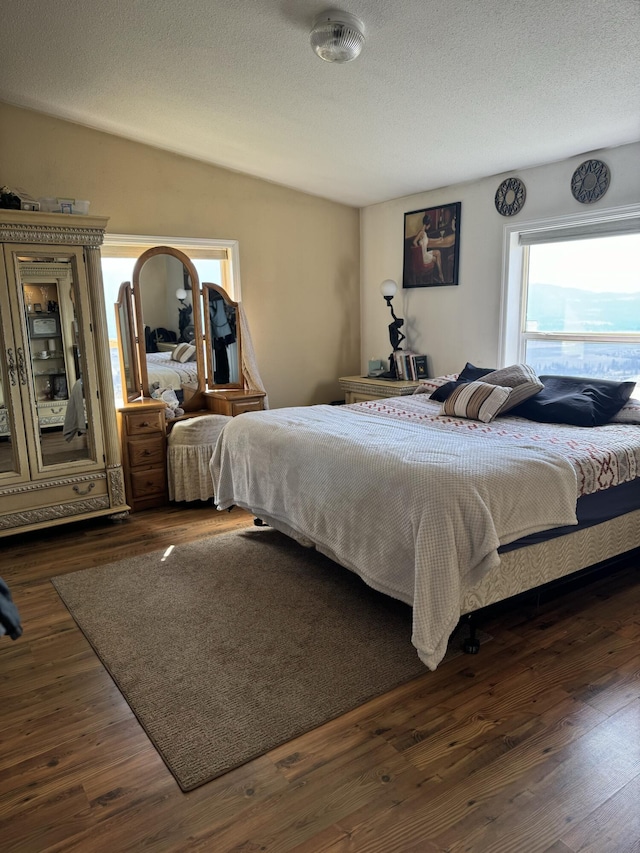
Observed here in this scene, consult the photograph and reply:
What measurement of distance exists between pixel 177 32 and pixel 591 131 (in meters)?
2.21

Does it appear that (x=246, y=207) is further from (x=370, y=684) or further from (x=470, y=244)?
(x=370, y=684)

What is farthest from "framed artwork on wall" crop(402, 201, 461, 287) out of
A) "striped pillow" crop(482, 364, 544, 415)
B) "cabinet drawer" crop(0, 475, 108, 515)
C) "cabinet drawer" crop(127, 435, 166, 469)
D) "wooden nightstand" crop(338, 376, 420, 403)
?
"cabinet drawer" crop(0, 475, 108, 515)

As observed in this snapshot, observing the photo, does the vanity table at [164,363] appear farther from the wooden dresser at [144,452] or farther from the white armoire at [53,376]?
the white armoire at [53,376]

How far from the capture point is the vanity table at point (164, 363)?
4.07m

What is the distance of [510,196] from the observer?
4.02 m

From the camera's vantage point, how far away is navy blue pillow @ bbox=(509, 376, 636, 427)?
10.1 feet

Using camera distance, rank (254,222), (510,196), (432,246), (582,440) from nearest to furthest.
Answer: (582,440), (510,196), (432,246), (254,222)

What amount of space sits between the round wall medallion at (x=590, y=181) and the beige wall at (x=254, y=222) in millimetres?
2142

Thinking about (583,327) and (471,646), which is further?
(583,327)

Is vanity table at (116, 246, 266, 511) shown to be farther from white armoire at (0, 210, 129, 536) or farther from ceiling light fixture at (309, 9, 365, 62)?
ceiling light fixture at (309, 9, 365, 62)

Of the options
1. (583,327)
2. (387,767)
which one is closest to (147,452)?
(387,767)

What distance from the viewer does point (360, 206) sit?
5.27 metres

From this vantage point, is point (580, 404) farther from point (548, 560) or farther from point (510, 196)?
point (510, 196)

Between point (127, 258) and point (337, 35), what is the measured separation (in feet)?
7.72
